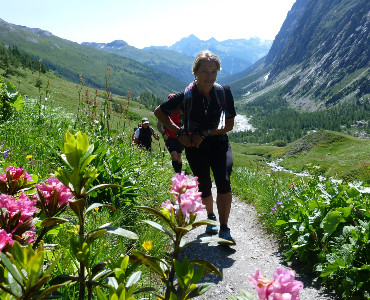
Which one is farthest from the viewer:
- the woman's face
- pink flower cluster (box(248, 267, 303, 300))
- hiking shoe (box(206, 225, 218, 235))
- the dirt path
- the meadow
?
hiking shoe (box(206, 225, 218, 235))

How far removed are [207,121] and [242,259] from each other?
75.4 inches

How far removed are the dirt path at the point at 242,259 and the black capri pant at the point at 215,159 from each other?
87cm

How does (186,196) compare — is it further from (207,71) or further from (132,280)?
(207,71)

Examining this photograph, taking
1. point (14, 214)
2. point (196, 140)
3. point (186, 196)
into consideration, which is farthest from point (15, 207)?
point (196, 140)

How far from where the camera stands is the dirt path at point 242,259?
136 inches

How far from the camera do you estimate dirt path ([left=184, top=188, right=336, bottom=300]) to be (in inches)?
136

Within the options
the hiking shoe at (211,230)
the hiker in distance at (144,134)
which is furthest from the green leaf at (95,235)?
the hiker in distance at (144,134)

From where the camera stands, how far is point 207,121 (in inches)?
177

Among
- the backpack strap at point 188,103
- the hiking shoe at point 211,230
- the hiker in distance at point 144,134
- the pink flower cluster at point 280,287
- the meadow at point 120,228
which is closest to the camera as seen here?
the pink flower cluster at point 280,287

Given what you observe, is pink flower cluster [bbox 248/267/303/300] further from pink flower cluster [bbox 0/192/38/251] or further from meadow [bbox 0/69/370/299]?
pink flower cluster [bbox 0/192/38/251]

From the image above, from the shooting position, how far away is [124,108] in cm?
567

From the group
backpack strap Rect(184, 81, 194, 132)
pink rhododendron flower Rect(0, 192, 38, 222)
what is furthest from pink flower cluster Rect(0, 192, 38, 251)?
backpack strap Rect(184, 81, 194, 132)

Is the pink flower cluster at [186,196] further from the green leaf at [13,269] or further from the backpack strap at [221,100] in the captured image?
the backpack strap at [221,100]

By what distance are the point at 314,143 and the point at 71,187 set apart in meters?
90.1
